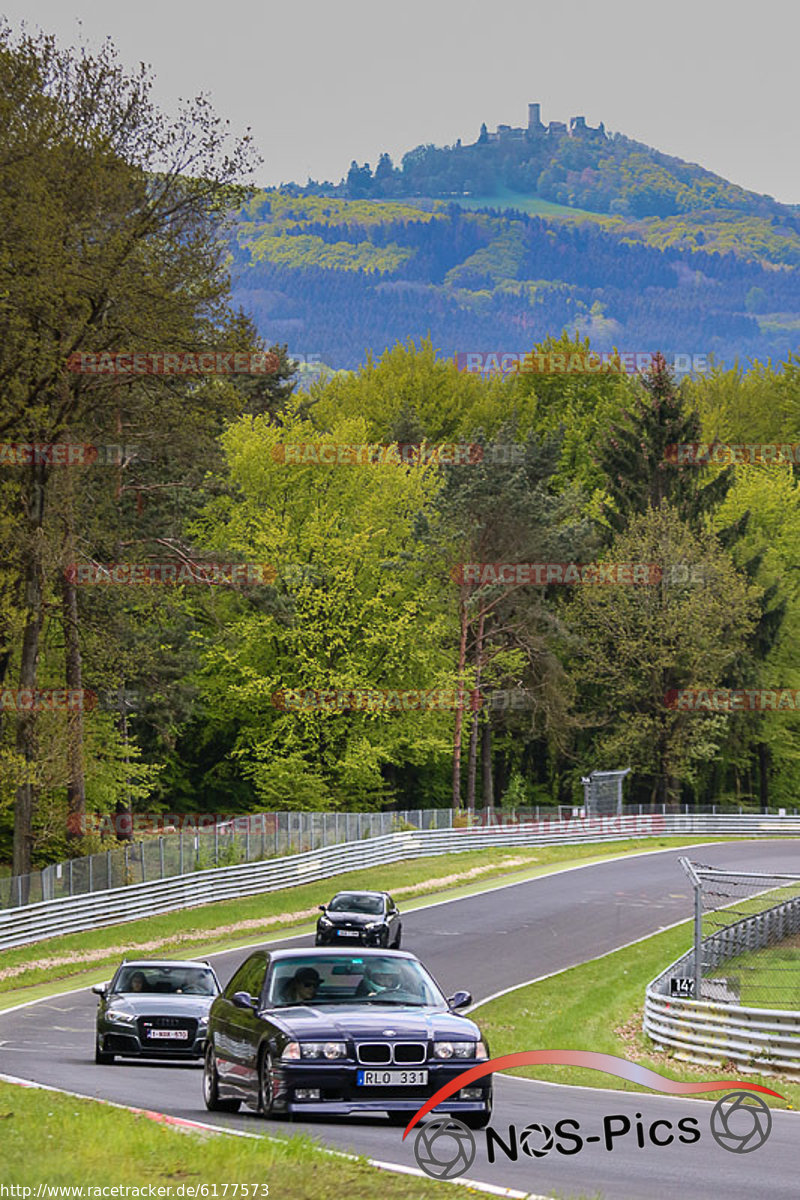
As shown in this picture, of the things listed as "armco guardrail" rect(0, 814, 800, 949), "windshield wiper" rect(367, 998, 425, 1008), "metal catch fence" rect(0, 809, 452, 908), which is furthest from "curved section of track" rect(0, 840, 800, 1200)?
"metal catch fence" rect(0, 809, 452, 908)

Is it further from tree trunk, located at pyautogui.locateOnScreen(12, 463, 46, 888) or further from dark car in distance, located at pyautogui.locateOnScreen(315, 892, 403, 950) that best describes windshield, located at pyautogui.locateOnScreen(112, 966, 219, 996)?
tree trunk, located at pyautogui.locateOnScreen(12, 463, 46, 888)

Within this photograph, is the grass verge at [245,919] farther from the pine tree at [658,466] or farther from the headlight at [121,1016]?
the pine tree at [658,466]

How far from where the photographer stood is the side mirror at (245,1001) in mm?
12930

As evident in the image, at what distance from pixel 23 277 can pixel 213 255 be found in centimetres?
682

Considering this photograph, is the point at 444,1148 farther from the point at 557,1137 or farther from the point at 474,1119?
the point at 557,1137

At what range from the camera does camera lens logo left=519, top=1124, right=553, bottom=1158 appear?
10930 mm

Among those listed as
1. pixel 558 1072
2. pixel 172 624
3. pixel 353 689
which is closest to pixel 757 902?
pixel 558 1072

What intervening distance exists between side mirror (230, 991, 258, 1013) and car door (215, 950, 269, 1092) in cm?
3

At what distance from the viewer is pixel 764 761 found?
85.1m

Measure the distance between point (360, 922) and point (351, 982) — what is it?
21.3m

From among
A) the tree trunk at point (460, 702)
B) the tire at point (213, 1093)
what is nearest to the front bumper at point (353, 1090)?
the tire at point (213, 1093)

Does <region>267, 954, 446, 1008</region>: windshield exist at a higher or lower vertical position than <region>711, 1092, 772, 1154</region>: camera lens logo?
higher

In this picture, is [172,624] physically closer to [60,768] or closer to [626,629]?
[60,768]

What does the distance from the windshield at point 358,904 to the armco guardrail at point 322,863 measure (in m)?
7.47
